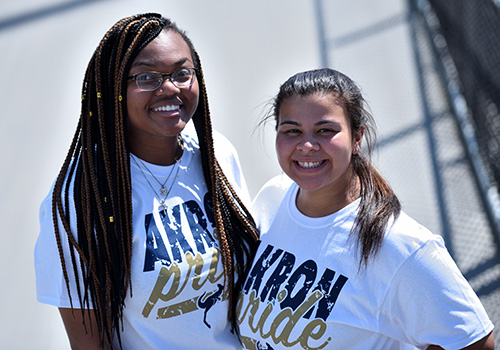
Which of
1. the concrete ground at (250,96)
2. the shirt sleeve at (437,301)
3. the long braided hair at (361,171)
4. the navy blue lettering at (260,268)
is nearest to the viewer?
the shirt sleeve at (437,301)

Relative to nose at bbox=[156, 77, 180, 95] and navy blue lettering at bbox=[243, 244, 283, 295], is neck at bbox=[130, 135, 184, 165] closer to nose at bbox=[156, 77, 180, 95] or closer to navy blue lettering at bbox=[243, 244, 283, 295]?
nose at bbox=[156, 77, 180, 95]

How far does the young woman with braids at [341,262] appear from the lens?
155cm

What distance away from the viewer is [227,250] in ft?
6.29

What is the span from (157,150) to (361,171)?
677 millimetres

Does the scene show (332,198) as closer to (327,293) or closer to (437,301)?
(327,293)

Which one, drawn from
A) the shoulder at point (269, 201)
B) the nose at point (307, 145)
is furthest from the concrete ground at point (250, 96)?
the nose at point (307, 145)

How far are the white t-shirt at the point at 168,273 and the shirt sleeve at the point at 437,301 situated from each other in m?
0.60

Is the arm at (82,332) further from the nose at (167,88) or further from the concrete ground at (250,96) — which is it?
the concrete ground at (250,96)

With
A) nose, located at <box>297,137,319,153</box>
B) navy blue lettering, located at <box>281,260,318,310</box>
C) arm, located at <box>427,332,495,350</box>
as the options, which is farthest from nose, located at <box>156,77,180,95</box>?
arm, located at <box>427,332,495,350</box>

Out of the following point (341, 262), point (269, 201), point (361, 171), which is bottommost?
point (341, 262)

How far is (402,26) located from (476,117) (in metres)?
1.89

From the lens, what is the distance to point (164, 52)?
182 centimetres

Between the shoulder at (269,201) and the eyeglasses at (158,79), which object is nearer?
the eyeglasses at (158,79)

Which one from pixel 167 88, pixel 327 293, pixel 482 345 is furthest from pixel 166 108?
pixel 482 345
